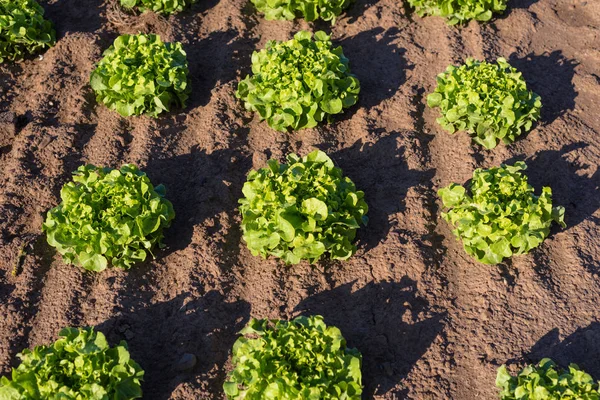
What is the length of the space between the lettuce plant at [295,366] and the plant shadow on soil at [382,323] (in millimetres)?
418

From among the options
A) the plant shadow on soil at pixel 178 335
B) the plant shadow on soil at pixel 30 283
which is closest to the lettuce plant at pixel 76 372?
the plant shadow on soil at pixel 178 335

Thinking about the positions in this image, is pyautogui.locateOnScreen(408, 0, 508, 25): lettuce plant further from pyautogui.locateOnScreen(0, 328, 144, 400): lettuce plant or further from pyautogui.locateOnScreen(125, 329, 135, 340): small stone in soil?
pyautogui.locateOnScreen(0, 328, 144, 400): lettuce plant

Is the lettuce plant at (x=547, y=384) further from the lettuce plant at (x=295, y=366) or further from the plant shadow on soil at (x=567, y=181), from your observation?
the plant shadow on soil at (x=567, y=181)

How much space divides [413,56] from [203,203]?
3615 millimetres

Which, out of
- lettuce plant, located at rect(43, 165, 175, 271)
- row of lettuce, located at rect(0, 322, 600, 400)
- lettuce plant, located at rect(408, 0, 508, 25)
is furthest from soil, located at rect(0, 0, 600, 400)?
row of lettuce, located at rect(0, 322, 600, 400)

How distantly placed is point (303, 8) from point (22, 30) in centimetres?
365

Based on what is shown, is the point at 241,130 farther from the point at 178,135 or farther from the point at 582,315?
the point at 582,315

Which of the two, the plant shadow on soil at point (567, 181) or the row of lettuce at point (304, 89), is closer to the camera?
the plant shadow on soil at point (567, 181)

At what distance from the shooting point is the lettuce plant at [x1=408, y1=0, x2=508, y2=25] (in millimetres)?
8594

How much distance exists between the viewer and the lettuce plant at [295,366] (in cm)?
514

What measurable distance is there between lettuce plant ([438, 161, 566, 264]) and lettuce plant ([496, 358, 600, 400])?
1.25 meters

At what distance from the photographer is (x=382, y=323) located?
6.15m

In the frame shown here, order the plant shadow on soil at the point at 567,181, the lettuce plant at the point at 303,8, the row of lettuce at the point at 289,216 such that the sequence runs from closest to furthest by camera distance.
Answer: the row of lettuce at the point at 289,216 < the plant shadow on soil at the point at 567,181 < the lettuce plant at the point at 303,8

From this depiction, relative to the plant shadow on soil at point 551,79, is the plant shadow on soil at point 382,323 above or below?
below
